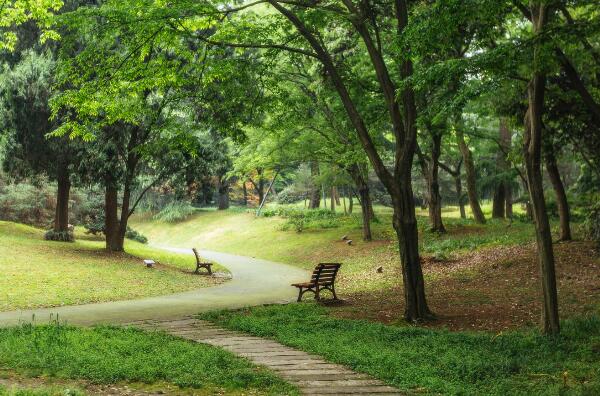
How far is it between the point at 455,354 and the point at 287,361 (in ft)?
7.73

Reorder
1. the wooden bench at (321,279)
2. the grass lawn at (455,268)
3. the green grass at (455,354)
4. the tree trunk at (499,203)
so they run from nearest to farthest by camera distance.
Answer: the green grass at (455,354) → the grass lawn at (455,268) → the wooden bench at (321,279) → the tree trunk at (499,203)

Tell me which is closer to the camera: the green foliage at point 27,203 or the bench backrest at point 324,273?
the bench backrest at point 324,273

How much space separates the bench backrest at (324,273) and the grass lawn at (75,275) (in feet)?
16.4

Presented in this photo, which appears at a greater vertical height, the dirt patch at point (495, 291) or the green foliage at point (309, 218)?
the green foliage at point (309, 218)

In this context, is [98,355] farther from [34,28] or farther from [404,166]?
[34,28]

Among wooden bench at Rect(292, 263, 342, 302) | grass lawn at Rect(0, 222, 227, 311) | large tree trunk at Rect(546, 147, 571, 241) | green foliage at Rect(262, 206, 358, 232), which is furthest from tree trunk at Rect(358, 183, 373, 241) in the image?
wooden bench at Rect(292, 263, 342, 302)

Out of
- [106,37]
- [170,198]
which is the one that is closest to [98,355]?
[106,37]

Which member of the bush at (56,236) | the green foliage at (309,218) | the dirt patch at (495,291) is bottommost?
the dirt patch at (495,291)

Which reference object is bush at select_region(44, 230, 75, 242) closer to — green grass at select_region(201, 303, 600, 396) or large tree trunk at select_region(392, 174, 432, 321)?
green grass at select_region(201, 303, 600, 396)

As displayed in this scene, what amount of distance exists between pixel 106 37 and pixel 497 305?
10158mm

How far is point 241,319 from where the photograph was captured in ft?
33.2

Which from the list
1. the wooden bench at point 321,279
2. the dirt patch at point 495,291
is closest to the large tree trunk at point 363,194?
the dirt patch at point 495,291

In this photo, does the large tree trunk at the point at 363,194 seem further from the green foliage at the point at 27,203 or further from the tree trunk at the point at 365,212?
the green foliage at the point at 27,203

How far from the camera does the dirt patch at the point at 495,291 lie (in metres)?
10.6
